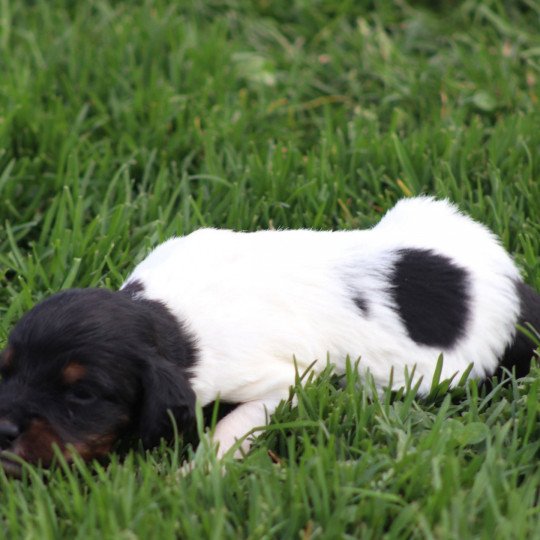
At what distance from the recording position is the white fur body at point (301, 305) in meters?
3.63

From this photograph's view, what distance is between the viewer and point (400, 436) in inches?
134

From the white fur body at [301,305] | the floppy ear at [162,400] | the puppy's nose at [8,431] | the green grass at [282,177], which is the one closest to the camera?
the green grass at [282,177]

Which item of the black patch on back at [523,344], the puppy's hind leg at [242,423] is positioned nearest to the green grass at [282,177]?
the puppy's hind leg at [242,423]

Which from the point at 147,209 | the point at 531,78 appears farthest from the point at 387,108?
the point at 147,209

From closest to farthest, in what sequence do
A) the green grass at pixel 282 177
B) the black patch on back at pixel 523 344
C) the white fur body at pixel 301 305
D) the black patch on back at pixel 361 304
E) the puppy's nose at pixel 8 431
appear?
the green grass at pixel 282 177 < the puppy's nose at pixel 8 431 < the white fur body at pixel 301 305 < the black patch on back at pixel 361 304 < the black patch on back at pixel 523 344

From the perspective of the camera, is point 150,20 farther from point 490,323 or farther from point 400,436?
point 400,436

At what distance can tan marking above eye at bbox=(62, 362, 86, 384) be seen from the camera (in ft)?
10.8

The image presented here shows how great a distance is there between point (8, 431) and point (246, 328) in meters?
0.88

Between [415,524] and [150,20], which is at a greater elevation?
[150,20]

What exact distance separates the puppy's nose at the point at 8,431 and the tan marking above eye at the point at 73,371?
211 mm

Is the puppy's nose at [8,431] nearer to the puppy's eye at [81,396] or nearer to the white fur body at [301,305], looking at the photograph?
the puppy's eye at [81,396]

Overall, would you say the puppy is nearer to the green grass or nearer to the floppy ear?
the floppy ear

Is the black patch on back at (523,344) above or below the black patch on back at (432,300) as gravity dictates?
below

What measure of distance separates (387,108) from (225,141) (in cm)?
121
